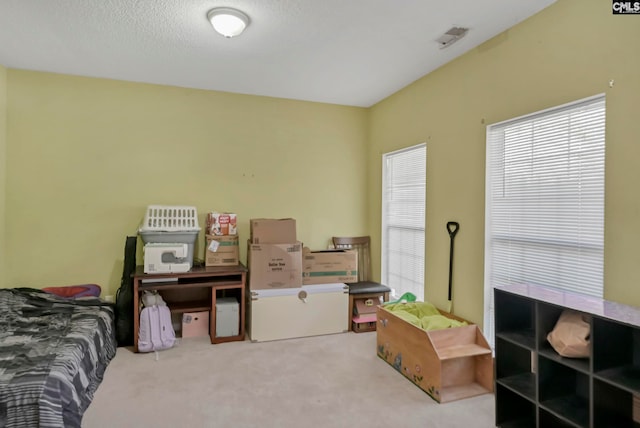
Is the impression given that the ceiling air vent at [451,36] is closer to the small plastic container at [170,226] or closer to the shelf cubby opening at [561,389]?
the shelf cubby opening at [561,389]

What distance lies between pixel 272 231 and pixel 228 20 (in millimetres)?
2038

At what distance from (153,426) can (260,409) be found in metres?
0.66

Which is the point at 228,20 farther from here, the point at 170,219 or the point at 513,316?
the point at 513,316

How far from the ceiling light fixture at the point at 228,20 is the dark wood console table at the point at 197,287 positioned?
2.18 meters

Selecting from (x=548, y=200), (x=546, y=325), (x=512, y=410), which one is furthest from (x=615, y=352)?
(x=548, y=200)

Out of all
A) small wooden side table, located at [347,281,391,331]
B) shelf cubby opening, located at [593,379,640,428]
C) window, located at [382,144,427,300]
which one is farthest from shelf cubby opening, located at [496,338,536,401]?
small wooden side table, located at [347,281,391,331]

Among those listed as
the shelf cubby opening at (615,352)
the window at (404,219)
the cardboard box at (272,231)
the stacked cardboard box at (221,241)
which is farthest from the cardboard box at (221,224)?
the shelf cubby opening at (615,352)

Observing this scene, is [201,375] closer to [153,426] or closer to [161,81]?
[153,426]

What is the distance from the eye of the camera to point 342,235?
4613mm

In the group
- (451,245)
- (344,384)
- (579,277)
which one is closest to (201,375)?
(344,384)

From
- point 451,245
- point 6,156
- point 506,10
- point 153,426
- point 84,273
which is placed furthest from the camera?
point 84,273

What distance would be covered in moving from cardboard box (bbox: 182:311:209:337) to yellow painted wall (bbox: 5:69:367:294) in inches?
27.2

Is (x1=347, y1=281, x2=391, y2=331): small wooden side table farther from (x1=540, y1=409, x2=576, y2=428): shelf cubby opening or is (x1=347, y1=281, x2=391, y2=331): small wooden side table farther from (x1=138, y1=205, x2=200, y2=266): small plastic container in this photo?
(x1=540, y1=409, x2=576, y2=428): shelf cubby opening

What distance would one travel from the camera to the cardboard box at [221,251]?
3.74 m
